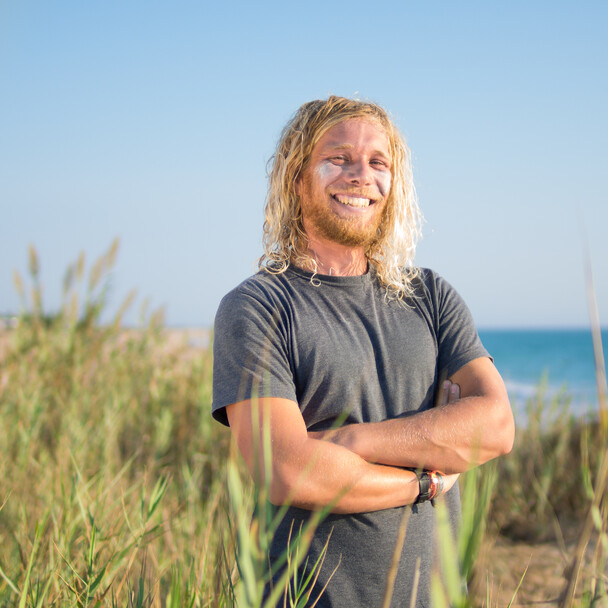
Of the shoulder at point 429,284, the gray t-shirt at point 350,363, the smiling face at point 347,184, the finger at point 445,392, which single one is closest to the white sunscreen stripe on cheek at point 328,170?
the smiling face at point 347,184

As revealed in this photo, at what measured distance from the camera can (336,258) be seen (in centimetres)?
203

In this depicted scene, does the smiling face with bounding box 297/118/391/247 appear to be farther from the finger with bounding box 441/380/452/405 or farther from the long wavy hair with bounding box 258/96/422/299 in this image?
the finger with bounding box 441/380/452/405

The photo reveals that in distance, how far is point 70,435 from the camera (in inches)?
125

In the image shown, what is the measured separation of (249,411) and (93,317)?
11.1ft

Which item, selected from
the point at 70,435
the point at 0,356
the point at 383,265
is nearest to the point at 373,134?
the point at 383,265

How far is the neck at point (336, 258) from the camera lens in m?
2.01

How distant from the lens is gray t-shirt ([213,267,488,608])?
1.60 metres

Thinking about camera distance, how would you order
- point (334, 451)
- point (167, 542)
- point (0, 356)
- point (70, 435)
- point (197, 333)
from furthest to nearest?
point (197, 333) < point (0, 356) < point (70, 435) < point (167, 542) < point (334, 451)

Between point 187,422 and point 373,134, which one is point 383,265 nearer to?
point 373,134

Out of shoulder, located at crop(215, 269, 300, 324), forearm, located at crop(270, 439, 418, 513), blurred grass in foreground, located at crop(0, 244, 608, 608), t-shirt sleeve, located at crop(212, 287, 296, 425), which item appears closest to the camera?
forearm, located at crop(270, 439, 418, 513)

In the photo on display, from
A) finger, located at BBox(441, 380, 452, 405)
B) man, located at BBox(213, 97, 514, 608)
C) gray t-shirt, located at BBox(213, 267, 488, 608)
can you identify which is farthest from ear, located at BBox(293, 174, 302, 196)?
finger, located at BBox(441, 380, 452, 405)

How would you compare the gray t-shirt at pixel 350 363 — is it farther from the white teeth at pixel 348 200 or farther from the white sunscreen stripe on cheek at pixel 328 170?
the white sunscreen stripe on cheek at pixel 328 170

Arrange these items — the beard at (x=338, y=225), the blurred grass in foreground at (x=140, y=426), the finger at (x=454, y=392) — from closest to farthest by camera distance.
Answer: the finger at (x=454, y=392) < the beard at (x=338, y=225) < the blurred grass in foreground at (x=140, y=426)

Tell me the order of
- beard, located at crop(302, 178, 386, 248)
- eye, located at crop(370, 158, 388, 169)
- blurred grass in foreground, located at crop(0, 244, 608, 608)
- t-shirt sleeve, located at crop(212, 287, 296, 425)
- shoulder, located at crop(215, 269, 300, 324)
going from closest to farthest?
t-shirt sleeve, located at crop(212, 287, 296, 425), shoulder, located at crop(215, 269, 300, 324), beard, located at crop(302, 178, 386, 248), eye, located at crop(370, 158, 388, 169), blurred grass in foreground, located at crop(0, 244, 608, 608)
